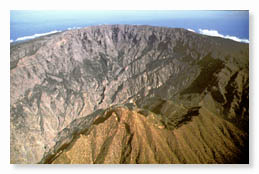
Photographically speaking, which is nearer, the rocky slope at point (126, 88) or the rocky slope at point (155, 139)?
the rocky slope at point (155, 139)

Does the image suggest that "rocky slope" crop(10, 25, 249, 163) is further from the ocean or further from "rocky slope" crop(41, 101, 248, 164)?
the ocean

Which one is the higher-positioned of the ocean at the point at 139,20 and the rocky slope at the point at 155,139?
the ocean at the point at 139,20

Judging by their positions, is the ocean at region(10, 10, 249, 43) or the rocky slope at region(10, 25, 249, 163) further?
the rocky slope at region(10, 25, 249, 163)

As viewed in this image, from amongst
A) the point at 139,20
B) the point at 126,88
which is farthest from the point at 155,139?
the point at 126,88

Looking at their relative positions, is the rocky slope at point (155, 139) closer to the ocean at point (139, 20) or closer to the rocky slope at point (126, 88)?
the rocky slope at point (126, 88)

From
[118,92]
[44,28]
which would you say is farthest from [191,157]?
[44,28]

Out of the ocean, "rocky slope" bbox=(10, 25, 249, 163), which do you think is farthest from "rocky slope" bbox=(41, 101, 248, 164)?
the ocean

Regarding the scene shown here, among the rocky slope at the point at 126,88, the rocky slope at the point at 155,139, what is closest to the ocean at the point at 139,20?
the rocky slope at the point at 126,88
